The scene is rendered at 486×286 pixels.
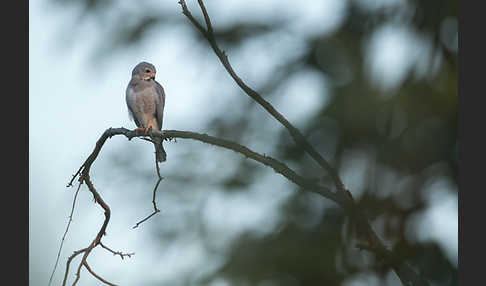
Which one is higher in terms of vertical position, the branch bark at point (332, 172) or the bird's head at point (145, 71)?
the bird's head at point (145, 71)

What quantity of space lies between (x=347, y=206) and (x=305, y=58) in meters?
0.25

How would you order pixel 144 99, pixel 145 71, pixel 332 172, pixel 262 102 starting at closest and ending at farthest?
1. pixel 332 172
2. pixel 262 102
3. pixel 145 71
4. pixel 144 99

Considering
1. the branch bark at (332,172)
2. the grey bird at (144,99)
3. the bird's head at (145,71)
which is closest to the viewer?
the branch bark at (332,172)

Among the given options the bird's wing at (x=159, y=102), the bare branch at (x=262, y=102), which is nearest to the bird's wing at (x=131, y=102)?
the bird's wing at (x=159, y=102)

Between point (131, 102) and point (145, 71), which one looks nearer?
point (145, 71)

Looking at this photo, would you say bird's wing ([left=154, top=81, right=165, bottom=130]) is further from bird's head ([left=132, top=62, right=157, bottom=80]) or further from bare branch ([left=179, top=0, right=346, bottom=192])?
bare branch ([left=179, top=0, right=346, bottom=192])

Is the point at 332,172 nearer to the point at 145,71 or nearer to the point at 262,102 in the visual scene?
the point at 262,102

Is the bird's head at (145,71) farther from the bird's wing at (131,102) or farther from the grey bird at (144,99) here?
the bird's wing at (131,102)

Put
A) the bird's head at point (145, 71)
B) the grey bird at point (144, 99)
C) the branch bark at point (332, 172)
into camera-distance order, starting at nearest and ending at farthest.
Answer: the branch bark at point (332, 172)
the bird's head at point (145, 71)
the grey bird at point (144, 99)

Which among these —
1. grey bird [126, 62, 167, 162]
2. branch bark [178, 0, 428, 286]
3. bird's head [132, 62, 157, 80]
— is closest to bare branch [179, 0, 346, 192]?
branch bark [178, 0, 428, 286]

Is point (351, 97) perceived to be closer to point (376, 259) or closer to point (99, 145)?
point (376, 259)

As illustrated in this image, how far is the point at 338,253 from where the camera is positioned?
0.72m

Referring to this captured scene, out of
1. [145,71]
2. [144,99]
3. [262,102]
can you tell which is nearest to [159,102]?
[144,99]

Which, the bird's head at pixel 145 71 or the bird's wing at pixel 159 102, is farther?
the bird's wing at pixel 159 102
